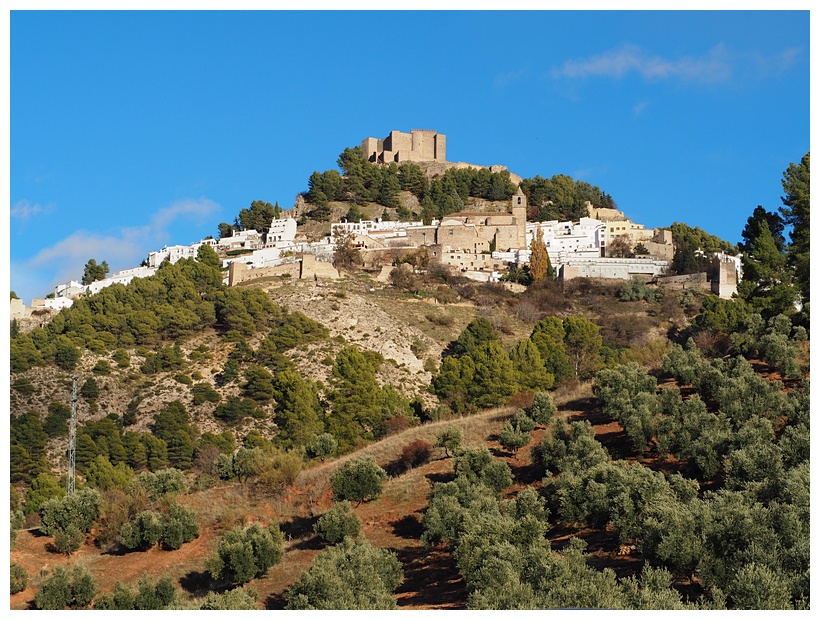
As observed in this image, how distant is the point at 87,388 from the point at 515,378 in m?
18.2

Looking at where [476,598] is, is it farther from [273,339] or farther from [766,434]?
[273,339]

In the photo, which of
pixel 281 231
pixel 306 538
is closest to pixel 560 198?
pixel 281 231

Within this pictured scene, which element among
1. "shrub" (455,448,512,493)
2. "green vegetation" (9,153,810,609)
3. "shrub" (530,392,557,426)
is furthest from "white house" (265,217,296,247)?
"shrub" (455,448,512,493)

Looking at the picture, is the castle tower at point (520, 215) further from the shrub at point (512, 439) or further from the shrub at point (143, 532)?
the shrub at point (143, 532)

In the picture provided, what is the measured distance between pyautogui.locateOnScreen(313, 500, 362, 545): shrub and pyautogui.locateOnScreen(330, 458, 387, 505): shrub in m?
1.66

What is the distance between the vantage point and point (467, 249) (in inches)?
2623

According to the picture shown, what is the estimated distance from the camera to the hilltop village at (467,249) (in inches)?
2349

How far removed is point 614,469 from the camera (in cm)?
1733

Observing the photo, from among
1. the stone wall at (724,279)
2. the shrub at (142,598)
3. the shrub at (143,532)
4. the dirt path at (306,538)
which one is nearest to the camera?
the shrub at (142,598)

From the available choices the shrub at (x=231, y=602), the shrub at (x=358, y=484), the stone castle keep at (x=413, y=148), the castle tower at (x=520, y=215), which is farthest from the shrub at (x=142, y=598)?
the stone castle keep at (x=413, y=148)

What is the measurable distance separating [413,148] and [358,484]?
6584cm

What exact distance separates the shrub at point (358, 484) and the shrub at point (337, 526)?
1.66m

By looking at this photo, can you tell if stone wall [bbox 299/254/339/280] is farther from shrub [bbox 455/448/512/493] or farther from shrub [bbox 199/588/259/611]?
shrub [bbox 199/588/259/611]
